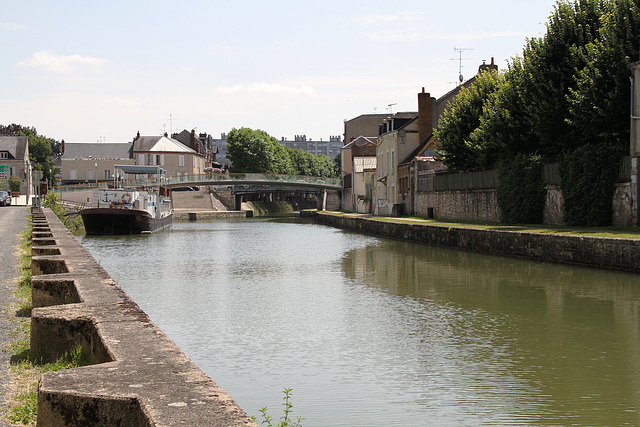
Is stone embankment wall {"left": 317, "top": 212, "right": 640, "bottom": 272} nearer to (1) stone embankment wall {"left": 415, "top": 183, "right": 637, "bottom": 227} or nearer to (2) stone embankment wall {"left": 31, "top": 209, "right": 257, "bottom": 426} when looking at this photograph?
(1) stone embankment wall {"left": 415, "top": 183, "right": 637, "bottom": 227}

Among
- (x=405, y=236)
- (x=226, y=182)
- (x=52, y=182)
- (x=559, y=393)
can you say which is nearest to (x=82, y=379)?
(x=559, y=393)

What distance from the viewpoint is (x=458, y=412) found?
746cm

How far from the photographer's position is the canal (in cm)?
773

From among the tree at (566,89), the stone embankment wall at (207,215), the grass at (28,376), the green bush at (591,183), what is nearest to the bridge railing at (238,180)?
the stone embankment wall at (207,215)

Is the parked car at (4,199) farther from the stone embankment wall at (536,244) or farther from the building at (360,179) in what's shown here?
the stone embankment wall at (536,244)

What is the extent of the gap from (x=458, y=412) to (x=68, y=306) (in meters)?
3.95

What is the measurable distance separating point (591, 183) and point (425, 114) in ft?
82.7

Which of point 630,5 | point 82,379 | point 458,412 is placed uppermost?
point 630,5

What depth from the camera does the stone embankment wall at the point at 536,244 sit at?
60.7ft

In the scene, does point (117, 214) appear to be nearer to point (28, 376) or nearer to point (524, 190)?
point (524, 190)

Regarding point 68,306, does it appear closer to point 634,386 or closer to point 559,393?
point 559,393

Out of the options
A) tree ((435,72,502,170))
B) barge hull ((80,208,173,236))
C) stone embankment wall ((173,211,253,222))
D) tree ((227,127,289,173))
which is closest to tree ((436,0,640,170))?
tree ((435,72,502,170))

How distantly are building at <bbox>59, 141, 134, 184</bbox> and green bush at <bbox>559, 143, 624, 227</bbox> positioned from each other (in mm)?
81055

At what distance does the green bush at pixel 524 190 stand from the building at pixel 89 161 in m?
76.3
